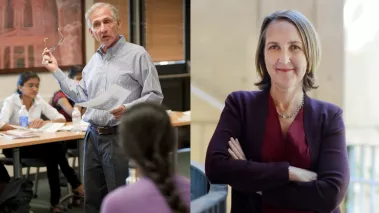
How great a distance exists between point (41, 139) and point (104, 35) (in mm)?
1512

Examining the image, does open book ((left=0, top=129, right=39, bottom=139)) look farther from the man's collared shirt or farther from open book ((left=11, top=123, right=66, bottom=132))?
the man's collared shirt

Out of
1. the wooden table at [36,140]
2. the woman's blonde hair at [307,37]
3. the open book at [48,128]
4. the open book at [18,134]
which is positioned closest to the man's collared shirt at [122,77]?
the wooden table at [36,140]

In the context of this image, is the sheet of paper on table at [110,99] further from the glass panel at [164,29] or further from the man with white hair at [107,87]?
the glass panel at [164,29]

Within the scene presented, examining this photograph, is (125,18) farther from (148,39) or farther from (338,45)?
(338,45)

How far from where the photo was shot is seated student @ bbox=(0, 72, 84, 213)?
475 cm

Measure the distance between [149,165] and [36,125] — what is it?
3.25 metres

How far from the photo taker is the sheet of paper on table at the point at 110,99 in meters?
2.96

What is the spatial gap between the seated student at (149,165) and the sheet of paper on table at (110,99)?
3.97ft

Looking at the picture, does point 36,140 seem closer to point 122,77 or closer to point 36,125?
point 36,125

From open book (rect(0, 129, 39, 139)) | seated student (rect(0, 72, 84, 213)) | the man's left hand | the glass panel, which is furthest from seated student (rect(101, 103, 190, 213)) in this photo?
the glass panel

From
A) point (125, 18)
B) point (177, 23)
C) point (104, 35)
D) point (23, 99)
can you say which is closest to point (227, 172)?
point (104, 35)

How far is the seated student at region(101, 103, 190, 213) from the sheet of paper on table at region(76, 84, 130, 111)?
121 centimetres

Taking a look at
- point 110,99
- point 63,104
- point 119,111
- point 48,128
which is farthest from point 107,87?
point 63,104

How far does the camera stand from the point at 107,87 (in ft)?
9.96
